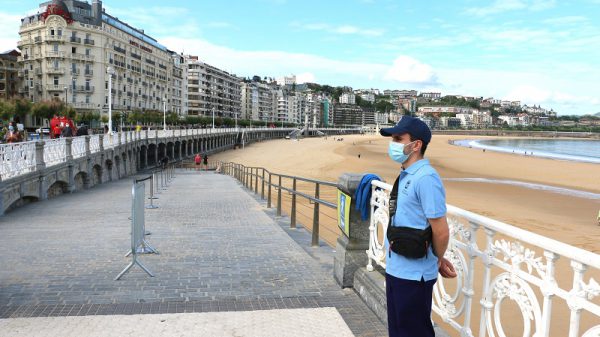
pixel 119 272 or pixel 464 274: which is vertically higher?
pixel 464 274

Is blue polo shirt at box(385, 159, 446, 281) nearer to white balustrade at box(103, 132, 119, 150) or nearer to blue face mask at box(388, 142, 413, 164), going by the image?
blue face mask at box(388, 142, 413, 164)

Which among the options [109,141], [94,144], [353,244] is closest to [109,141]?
[109,141]

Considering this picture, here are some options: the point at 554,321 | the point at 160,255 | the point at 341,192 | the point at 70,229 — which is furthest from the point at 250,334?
the point at 70,229

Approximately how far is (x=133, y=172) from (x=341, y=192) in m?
34.6

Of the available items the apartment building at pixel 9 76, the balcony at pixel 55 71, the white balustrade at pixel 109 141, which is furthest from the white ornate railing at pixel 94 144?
the apartment building at pixel 9 76

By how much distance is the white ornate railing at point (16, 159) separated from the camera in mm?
11078

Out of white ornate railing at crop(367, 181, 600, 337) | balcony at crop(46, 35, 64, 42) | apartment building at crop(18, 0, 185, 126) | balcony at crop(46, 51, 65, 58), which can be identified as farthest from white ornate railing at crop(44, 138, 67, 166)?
balcony at crop(46, 35, 64, 42)

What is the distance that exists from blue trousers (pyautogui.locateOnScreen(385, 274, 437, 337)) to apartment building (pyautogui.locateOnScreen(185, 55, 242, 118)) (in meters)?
116

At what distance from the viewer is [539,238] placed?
2.30 m

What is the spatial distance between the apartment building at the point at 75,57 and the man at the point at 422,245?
7013 centimetres

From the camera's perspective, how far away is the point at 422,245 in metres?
2.68

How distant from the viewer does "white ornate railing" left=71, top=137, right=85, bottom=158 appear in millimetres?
18094

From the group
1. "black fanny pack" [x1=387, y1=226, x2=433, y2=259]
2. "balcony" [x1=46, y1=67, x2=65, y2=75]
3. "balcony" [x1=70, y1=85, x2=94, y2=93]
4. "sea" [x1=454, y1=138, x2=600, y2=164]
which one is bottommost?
"sea" [x1=454, y1=138, x2=600, y2=164]

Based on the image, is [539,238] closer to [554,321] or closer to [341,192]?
[341,192]
